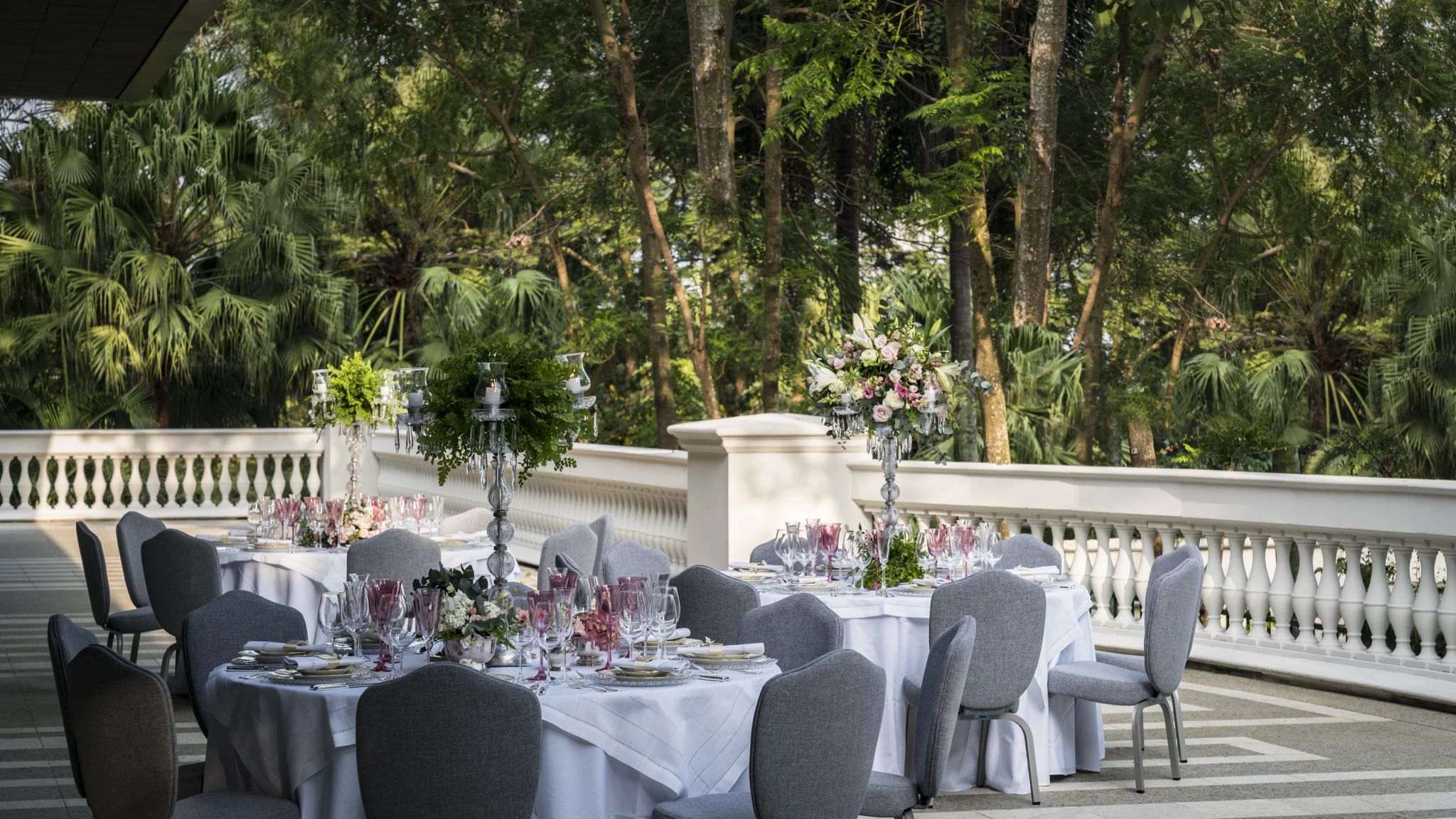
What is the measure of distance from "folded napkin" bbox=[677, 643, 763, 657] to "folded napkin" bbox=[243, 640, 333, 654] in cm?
115

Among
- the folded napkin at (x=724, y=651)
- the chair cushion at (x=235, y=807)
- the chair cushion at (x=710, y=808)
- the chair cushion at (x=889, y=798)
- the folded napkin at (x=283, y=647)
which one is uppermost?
the folded napkin at (x=283, y=647)

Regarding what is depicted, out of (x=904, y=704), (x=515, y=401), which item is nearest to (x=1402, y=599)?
(x=904, y=704)

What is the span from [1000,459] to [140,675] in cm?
730

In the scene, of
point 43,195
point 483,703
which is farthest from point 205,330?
point 483,703

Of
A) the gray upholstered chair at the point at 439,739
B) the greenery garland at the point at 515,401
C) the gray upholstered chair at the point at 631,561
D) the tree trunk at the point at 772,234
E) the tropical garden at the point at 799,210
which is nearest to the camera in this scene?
the gray upholstered chair at the point at 439,739

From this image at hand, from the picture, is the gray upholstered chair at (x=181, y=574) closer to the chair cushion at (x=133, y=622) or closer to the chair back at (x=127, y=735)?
the chair cushion at (x=133, y=622)

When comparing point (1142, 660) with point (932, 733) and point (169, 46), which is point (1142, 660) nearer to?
point (932, 733)

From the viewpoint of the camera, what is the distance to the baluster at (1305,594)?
7.80 metres

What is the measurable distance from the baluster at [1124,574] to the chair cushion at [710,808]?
500cm

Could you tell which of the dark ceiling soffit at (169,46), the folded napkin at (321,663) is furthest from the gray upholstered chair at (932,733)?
the dark ceiling soffit at (169,46)

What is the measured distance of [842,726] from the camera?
147 inches

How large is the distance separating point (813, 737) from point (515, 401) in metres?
1.95

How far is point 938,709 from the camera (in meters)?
4.25

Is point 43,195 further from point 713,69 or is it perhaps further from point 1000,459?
point 1000,459
